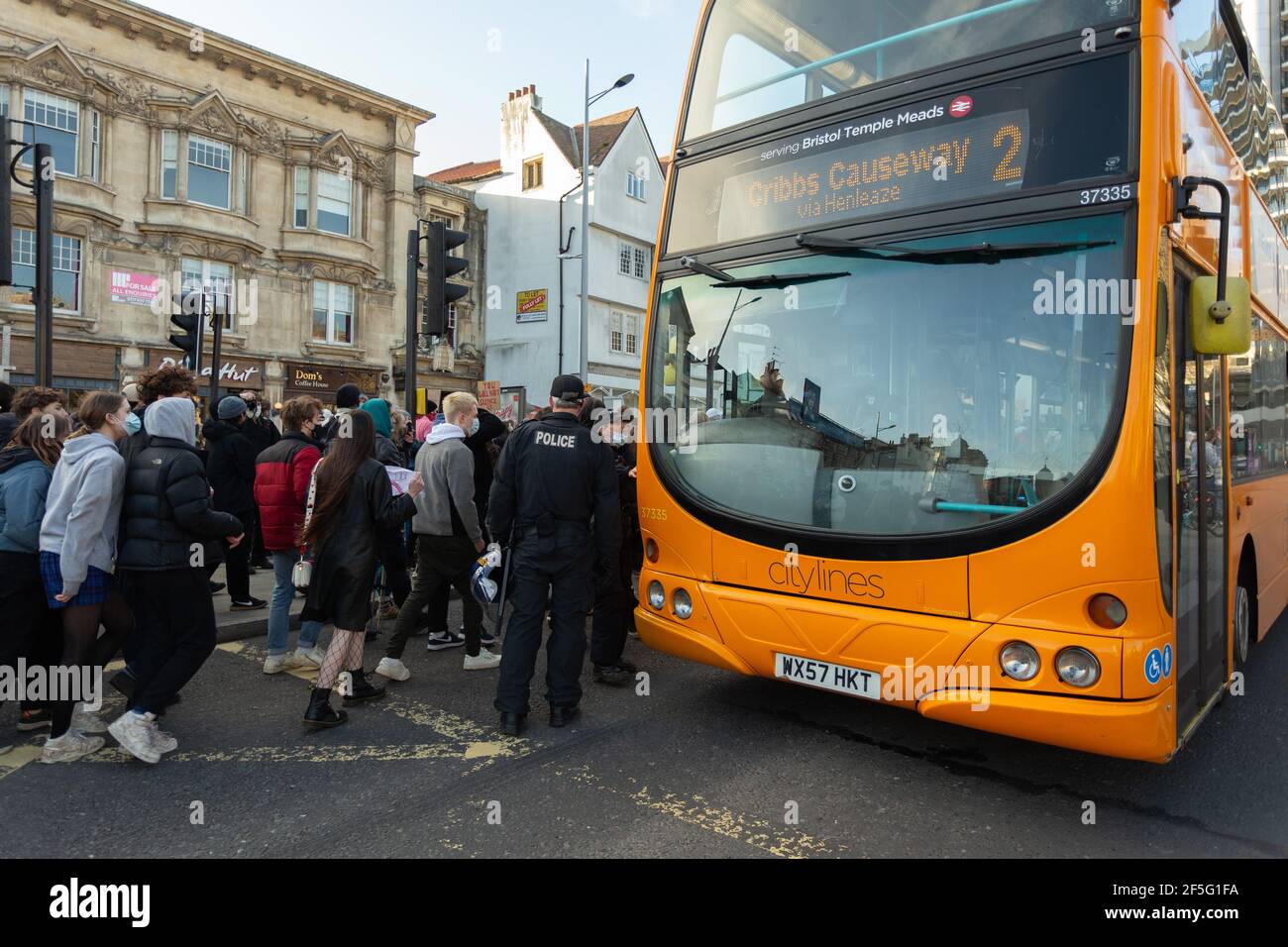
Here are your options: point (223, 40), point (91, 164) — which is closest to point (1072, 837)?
point (91, 164)

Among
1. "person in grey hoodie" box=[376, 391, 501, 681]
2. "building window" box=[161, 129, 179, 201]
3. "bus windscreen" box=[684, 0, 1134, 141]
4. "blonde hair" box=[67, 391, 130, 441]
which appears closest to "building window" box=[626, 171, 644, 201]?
"building window" box=[161, 129, 179, 201]

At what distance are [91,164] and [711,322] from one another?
77.2 feet

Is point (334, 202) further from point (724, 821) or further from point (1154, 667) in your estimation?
point (1154, 667)

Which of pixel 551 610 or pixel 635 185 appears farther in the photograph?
pixel 635 185

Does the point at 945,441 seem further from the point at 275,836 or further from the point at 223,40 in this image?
the point at 223,40

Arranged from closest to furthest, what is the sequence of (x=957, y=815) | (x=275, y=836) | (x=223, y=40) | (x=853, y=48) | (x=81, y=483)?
(x=275, y=836), (x=957, y=815), (x=81, y=483), (x=853, y=48), (x=223, y=40)

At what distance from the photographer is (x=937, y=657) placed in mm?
3865

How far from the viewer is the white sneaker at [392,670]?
19.3 feet

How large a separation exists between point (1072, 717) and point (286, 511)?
4882 mm

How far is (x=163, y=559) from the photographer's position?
4367 mm

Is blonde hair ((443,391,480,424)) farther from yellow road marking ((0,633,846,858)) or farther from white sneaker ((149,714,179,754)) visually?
white sneaker ((149,714,179,754))

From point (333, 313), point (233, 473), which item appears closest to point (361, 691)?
point (233, 473)

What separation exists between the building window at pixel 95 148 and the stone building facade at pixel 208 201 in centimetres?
4

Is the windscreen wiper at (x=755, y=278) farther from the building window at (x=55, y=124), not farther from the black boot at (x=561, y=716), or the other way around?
the building window at (x=55, y=124)
